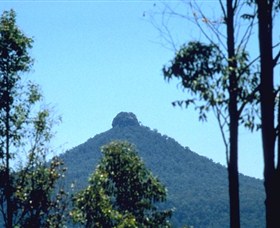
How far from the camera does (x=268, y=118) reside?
13.7m

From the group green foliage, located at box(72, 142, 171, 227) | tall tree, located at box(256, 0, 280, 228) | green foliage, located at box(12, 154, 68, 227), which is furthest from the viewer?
green foliage, located at box(72, 142, 171, 227)

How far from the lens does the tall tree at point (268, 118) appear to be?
43.6 ft

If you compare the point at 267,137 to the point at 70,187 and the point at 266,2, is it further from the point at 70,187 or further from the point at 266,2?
the point at 70,187

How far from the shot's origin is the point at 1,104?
30453 mm

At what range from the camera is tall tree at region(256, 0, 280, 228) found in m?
13.3

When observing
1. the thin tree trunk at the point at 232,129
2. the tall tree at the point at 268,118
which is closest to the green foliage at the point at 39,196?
the thin tree trunk at the point at 232,129

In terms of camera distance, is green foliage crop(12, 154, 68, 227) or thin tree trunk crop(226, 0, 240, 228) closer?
thin tree trunk crop(226, 0, 240, 228)

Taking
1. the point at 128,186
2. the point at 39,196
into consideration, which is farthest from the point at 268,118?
the point at 128,186

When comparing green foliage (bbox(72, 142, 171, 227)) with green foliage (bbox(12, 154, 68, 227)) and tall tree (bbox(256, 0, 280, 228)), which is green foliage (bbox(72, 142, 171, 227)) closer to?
green foliage (bbox(12, 154, 68, 227))

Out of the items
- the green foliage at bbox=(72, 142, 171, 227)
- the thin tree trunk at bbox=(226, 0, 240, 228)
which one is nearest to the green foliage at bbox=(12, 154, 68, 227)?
the green foliage at bbox=(72, 142, 171, 227)

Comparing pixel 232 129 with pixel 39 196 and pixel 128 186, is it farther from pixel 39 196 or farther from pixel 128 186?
pixel 128 186

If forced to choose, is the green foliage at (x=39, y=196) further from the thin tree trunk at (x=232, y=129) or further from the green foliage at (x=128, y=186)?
the thin tree trunk at (x=232, y=129)

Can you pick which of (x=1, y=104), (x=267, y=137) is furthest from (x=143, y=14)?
(x=1, y=104)

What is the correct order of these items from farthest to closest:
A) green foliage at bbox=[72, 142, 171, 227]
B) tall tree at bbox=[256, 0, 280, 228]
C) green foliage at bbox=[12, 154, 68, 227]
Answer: green foliage at bbox=[72, 142, 171, 227] → green foliage at bbox=[12, 154, 68, 227] → tall tree at bbox=[256, 0, 280, 228]
